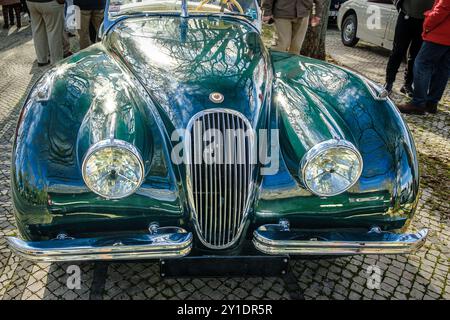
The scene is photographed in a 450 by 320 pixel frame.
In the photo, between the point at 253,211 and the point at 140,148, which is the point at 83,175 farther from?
the point at 253,211

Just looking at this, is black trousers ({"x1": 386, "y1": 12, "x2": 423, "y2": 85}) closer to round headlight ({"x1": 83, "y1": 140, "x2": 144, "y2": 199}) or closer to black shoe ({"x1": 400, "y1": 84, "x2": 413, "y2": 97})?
black shoe ({"x1": 400, "y1": 84, "x2": 413, "y2": 97})

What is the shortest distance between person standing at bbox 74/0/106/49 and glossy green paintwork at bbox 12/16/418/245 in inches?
143

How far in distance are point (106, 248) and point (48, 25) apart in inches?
219

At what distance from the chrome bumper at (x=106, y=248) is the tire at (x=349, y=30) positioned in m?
8.61

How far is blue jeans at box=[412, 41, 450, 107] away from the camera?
5.32 metres

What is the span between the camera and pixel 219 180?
228 cm

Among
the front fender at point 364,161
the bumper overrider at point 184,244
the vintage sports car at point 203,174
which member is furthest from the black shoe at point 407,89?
the bumper overrider at point 184,244

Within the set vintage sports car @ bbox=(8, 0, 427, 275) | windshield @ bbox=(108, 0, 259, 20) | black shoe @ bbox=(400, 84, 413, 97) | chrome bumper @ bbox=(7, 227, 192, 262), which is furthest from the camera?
black shoe @ bbox=(400, 84, 413, 97)

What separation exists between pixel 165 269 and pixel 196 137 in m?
0.74

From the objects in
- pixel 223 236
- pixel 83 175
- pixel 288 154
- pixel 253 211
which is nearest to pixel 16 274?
pixel 83 175

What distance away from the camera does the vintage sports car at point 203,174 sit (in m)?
2.18

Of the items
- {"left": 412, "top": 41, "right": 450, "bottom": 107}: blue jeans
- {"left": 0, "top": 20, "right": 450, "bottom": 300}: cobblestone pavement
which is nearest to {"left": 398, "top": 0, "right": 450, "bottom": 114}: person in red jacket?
{"left": 412, "top": 41, "right": 450, "bottom": 107}: blue jeans

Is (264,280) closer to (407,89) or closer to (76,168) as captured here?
(76,168)
